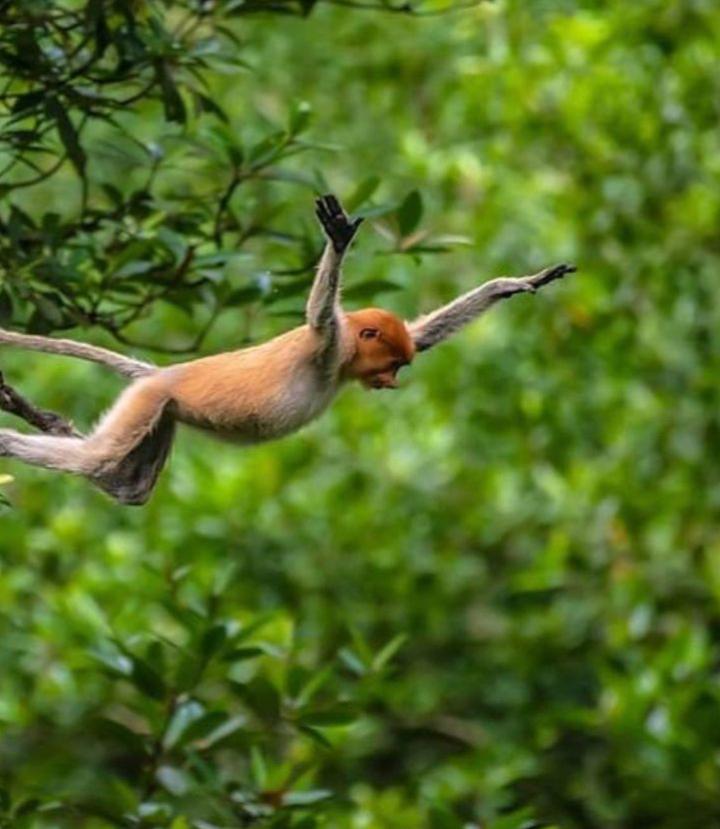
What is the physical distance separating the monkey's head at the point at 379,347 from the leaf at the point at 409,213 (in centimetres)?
86

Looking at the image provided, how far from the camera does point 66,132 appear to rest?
410 centimetres

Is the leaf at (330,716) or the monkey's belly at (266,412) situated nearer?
the monkey's belly at (266,412)

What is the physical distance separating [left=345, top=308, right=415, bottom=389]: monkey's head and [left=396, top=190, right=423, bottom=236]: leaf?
2.82 ft

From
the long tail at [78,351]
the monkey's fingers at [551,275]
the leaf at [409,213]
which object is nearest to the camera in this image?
the monkey's fingers at [551,275]

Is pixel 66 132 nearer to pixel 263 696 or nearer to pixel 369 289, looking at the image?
pixel 369 289

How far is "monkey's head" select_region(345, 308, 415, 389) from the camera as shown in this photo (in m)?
3.73

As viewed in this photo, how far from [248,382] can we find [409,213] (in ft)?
3.19

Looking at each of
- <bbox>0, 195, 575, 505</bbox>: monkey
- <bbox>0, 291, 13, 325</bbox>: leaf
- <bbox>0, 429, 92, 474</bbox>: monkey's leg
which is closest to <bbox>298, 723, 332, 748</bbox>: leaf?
<bbox>0, 195, 575, 505</bbox>: monkey

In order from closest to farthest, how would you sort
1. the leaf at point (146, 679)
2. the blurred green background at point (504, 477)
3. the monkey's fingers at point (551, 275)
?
the monkey's fingers at point (551, 275) → the leaf at point (146, 679) → the blurred green background at point (504, 477)

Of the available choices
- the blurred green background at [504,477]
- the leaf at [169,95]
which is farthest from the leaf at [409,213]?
the blurred green background at [504,477]

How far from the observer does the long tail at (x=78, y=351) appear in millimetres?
3848

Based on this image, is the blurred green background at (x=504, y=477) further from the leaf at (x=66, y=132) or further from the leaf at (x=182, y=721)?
the leaf at (x=66, y=132)

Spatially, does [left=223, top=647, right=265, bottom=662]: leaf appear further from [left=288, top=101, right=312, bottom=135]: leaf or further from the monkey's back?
[left=288, top=101, right=312, bottom=135]: leaf

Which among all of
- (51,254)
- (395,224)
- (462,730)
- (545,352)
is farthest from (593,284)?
(51,254)
